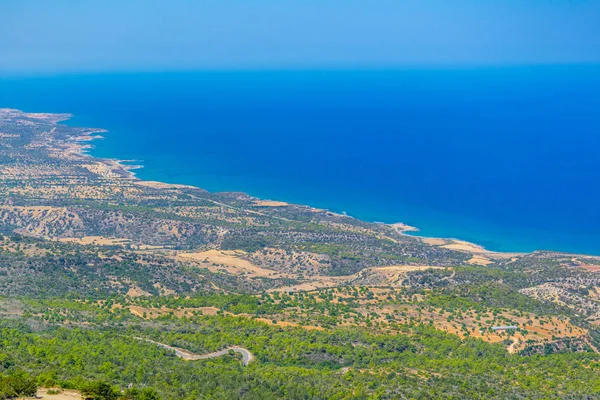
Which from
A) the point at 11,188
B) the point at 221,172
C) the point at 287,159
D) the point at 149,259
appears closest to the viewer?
the point at 149,259

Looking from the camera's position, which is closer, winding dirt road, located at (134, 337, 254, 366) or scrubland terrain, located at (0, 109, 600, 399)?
scrubland terrain, located at (0, 109, 600, 399)

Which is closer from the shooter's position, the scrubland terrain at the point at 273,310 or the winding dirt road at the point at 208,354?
the scrubland terrain at the point at 273,310

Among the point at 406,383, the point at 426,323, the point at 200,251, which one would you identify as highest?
the point at 200,251

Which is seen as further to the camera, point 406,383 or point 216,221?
point 216,221

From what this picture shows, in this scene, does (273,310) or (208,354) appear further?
(273,310)

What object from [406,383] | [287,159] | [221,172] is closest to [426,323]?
[406,383]

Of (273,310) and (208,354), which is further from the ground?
(273,310)

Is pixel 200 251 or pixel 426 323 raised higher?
pixel 200 251

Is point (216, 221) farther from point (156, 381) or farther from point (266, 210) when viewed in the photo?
point (156, 381)
